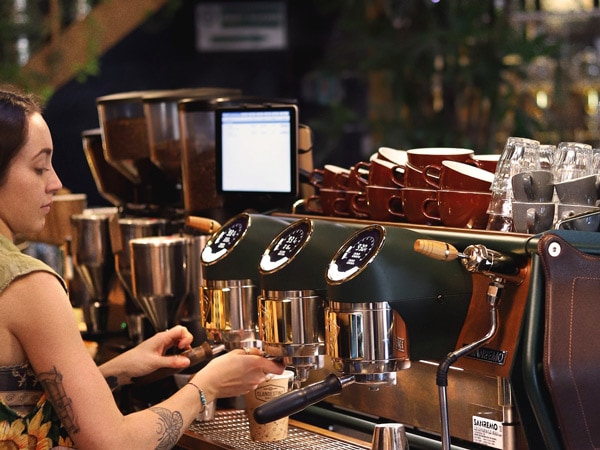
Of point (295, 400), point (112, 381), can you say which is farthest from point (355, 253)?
→ point (112, 381)

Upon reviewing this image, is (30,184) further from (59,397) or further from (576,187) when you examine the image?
(576,187)

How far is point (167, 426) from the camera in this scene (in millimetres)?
1885

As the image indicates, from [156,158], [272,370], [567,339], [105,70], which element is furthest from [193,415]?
[105,70]

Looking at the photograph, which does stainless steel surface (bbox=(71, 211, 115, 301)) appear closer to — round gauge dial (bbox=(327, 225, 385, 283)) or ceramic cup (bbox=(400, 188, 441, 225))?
ceramic cup (bbox=(400, 188, 441, 225))

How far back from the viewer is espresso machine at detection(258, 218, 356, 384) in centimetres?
184

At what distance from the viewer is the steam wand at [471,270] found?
1617mm

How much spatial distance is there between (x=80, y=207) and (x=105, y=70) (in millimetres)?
3520

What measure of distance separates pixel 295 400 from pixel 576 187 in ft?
1.98

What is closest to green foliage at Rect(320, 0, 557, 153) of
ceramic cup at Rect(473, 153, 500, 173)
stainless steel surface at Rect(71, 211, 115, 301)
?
stainless steel surface at Rect(71, 211, 115, 301)

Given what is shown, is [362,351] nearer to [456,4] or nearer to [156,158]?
[156,158]

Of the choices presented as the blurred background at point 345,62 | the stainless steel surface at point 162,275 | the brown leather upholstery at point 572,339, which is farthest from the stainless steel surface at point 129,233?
the blurred background at point 345,62

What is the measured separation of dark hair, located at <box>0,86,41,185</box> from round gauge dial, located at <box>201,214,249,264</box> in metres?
0.44

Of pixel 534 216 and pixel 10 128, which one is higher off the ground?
pixel 10 128

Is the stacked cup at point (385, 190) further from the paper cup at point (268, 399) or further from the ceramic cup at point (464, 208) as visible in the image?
the paper cup at point (268, 399)
